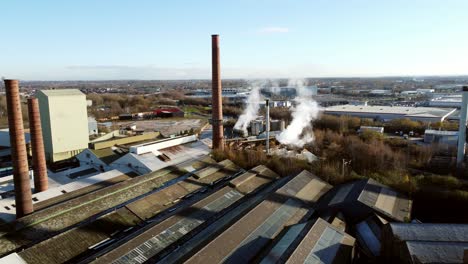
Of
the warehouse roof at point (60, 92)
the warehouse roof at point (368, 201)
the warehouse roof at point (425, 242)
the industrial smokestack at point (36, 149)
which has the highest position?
the warehouse roof at point (60, 92)

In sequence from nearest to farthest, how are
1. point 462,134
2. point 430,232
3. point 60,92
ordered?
point 430,232
point 462,134
point 60,92

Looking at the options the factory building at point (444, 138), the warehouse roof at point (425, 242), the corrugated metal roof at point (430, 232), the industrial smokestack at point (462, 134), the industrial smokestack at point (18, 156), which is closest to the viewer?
the warehouse roof at point (425, 242)

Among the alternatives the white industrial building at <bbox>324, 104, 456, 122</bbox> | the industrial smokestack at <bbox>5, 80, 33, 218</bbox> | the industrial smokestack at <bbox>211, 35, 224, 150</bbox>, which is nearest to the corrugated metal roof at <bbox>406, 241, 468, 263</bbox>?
the industrial smokestack at <bbox>5, 80, 33, 218</bbox>

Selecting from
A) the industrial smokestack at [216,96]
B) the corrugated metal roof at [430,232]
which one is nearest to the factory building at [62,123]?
the industrial smokestack at [216,96]

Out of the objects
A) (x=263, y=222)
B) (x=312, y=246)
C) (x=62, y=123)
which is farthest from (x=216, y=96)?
(x=312, y=246)

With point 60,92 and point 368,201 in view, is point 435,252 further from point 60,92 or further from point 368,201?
point 60,92

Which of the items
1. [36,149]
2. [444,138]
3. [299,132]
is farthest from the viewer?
[299,132]

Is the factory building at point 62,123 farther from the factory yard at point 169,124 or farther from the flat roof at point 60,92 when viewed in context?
the factory yard at point 169,124

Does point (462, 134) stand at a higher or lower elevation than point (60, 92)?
lower
